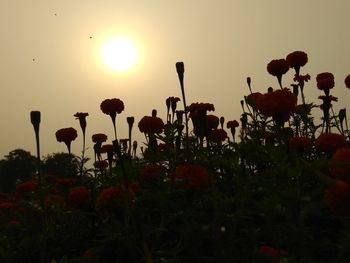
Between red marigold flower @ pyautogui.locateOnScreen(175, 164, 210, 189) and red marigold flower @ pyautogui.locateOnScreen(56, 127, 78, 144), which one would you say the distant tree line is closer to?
red marigold flower @ pyautogui.locateOnScreen(56, 127, 78, 144)

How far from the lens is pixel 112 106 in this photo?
4.67 metres

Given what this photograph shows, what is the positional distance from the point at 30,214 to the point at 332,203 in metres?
2.79

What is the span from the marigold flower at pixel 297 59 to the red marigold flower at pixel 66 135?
259 cm

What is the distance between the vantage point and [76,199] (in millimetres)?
3648

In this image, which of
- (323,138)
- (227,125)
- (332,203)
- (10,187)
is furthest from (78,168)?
(10,187)

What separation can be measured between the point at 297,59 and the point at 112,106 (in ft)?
7.17

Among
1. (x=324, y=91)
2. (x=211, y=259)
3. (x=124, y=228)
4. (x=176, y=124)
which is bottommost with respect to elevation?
(x=211, y=259)

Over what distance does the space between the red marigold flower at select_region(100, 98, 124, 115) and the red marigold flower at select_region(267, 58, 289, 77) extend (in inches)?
69.6

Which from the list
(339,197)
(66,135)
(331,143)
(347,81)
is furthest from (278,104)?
(66,135)

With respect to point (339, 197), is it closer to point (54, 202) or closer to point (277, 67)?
point (54, 202)

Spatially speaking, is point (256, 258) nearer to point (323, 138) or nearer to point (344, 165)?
point (344, 165)

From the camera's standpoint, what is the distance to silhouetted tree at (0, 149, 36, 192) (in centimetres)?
4212

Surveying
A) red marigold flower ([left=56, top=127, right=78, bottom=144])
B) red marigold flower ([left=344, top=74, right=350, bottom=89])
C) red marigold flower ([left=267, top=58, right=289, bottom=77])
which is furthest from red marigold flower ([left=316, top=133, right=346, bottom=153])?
red marigold flower ([left=56, top=127, right=78, bottom=144])

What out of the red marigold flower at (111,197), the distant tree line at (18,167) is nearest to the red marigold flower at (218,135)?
the red marigold flower at (111,197)
